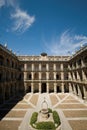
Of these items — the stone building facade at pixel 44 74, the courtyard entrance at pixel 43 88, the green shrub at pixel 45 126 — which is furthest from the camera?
the courtyard entrance at pixel 43 88

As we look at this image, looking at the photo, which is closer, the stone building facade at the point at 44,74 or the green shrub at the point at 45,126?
the green shrub at the point at 45,126

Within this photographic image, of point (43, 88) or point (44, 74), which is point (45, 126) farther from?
point (43, 88)

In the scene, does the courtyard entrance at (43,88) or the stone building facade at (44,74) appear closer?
the stone building facade at (44,74)

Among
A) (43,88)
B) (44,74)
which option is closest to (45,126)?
(44,74)

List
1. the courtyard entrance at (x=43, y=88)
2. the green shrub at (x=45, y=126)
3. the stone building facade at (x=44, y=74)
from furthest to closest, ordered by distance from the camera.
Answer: the courtyard entrance at (x=43, y=88) < the stone building facade at (x=44, y=74) < the green shrub at (x=45, y=126)

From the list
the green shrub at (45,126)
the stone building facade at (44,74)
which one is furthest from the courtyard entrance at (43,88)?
the green shrub at (45,126)

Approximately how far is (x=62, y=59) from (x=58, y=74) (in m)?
6.49

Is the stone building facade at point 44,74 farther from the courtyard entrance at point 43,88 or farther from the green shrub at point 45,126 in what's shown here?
the green shrub at point 45,126

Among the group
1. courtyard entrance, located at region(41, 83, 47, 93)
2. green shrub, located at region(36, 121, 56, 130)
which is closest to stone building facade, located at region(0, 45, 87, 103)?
courtyard entrance, located at region(41, 83, 47, 93)

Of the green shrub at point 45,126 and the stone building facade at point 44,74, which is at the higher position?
the stone building facade at point 44,74

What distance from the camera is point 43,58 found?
4912 centimetres

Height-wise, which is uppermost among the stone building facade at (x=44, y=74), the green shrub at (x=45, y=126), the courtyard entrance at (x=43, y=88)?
the stone building facade at (x=44, y=74)

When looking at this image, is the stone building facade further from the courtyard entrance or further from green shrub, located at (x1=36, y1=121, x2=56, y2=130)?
green shrub, located at (x1=36, y1=121, x2=56, y2=130)

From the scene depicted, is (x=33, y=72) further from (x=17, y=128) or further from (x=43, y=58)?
(x=17, y=128)
